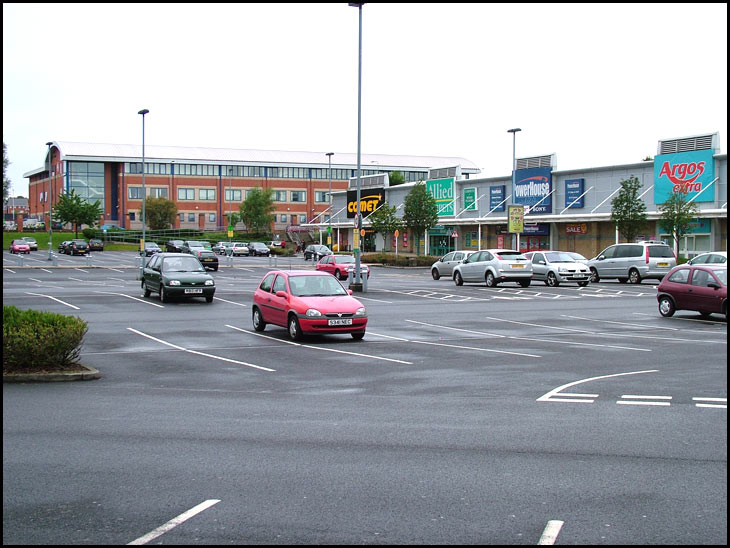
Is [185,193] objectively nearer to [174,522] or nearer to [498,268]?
[498,268]

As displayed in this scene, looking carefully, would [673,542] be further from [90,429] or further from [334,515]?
[90,429]

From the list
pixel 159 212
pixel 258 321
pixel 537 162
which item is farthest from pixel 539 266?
pixel 159 212

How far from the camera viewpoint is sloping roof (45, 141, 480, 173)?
355ft

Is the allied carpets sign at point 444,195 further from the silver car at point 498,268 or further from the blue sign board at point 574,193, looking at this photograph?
the silver car at point 498,268

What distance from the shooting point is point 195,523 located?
5793 mm

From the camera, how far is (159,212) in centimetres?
10338

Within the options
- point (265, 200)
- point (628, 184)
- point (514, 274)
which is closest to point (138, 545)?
point (514, 274)

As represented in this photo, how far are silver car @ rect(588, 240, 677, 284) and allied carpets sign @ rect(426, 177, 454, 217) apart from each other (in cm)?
2891

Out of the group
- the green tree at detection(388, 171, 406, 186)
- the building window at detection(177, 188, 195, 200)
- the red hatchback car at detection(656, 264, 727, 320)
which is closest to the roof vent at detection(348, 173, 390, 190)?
the green tree at detection(388, 171, 406, 186)

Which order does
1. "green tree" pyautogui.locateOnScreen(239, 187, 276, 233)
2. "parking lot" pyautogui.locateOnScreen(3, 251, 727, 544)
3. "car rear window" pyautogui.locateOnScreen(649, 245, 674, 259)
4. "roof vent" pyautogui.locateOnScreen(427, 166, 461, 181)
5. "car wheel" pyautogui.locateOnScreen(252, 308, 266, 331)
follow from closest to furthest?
"parking lot" pyautogui.locateOnScreen(3, 251, 727, 544)
"car wheel" pyautogui.locateOnScreen(252, 308, 266, 331)
"car rear window" pyautogui.locateOnScreen(649, 245, 674, 259)
"roof vent" pyautogui.locateOnScreen(427, 166, 461, 181)
"green tree" pyautogui.locateOnScreen(239, 187, 276, 233)

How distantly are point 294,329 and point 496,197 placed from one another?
4870cm

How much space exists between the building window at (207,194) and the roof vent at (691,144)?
73.6m

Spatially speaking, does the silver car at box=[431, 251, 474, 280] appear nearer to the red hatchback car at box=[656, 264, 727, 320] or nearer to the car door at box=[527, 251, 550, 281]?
the car door at box=[527, 251, 550, 281]

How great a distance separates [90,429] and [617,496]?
5.69 m
